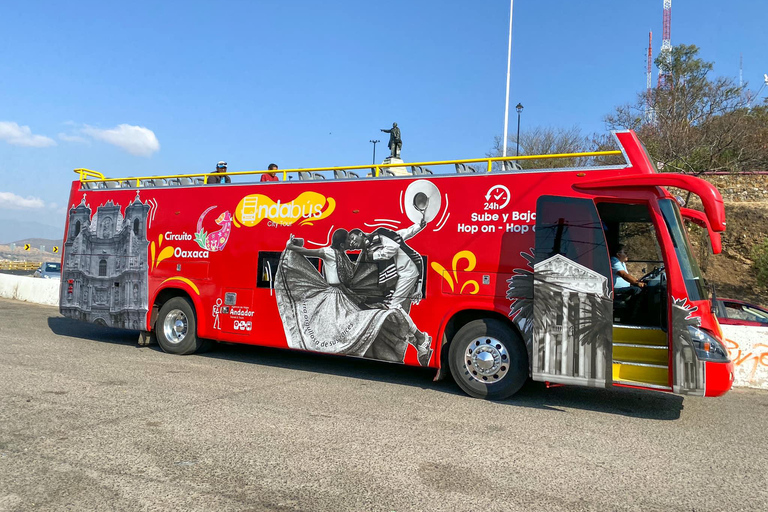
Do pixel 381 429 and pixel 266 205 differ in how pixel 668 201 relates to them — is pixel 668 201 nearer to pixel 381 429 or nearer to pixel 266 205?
pixel 381 429

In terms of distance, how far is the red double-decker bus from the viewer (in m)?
6.46

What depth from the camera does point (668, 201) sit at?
21.3 feet

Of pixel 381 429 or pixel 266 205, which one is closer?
pixel 381 429

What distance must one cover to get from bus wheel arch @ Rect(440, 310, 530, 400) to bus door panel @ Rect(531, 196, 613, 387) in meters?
0.31

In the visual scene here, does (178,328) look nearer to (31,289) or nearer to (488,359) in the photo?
(488,359)

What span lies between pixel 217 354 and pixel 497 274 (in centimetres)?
559

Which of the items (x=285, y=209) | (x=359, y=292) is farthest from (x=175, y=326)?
(x=359, y=292)

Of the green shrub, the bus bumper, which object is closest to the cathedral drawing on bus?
the bus bumper

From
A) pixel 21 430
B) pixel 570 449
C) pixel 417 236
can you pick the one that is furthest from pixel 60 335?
pixel 570 449

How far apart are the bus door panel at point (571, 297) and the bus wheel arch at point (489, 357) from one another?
306 mm

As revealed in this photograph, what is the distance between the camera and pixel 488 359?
23.3 feet

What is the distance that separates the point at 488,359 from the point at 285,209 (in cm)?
389

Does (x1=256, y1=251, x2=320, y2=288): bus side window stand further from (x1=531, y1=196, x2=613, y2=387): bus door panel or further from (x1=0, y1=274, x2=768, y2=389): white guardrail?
(x1=0, y1=274, x2=768, y2=389): white guardrail

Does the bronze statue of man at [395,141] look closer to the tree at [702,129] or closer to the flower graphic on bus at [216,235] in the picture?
the flower graphic on bus at [216,235]
